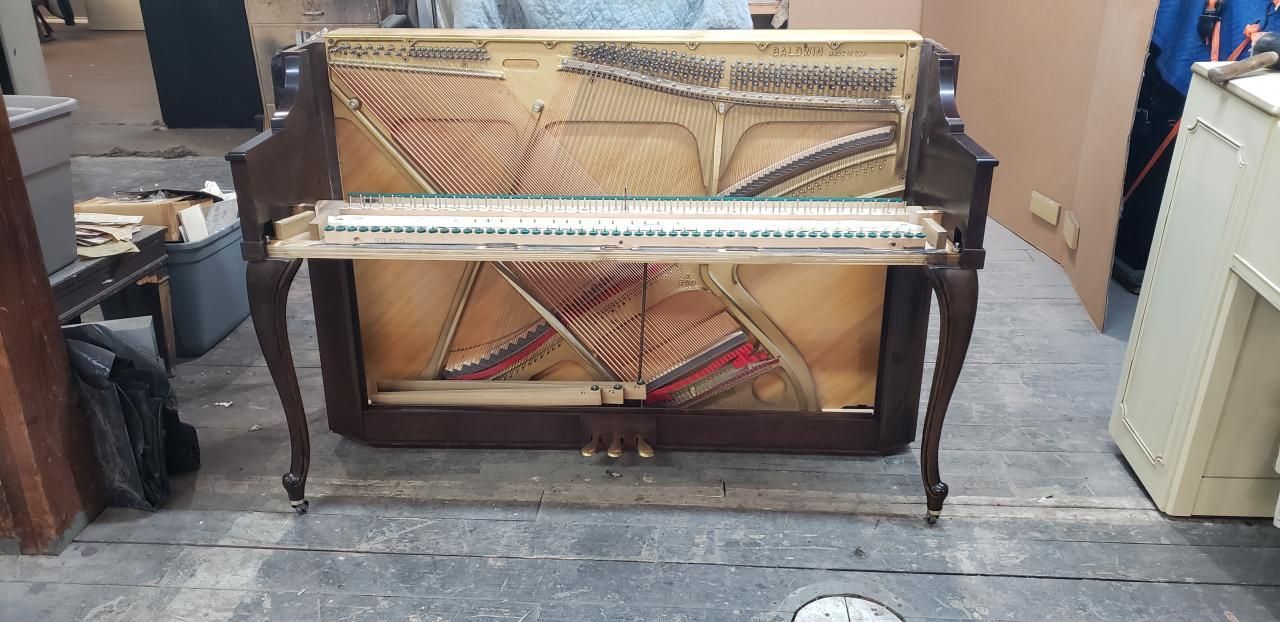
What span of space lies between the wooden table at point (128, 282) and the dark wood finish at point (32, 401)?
0.70ft

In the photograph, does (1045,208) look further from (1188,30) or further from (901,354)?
(901,354)

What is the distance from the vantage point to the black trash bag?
216cm

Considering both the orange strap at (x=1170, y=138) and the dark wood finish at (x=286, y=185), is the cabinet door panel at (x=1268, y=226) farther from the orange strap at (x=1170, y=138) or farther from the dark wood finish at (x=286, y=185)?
the dark wood finish at (x=286, y=185)

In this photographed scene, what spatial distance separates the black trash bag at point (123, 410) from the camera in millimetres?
2160

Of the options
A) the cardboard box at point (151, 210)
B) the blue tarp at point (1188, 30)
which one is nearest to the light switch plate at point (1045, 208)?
the blue tarp at point (1188, 30)

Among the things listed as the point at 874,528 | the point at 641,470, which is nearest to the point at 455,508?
the point at 641,470

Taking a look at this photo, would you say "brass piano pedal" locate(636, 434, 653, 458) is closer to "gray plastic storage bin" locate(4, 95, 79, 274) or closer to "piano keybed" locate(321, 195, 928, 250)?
"piano keybed" locate(321, 195, 928, 250)

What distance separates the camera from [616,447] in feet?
8.04

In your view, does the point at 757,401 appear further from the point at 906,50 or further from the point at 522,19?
the point at 522,19

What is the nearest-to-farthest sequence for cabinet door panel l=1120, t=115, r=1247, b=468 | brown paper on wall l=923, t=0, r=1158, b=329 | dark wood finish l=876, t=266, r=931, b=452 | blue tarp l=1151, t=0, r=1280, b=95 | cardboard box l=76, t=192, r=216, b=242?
1. cabinet door panel l=1120, t=115, r=1247, b=468
2. dark wood finish l=876, t=266, r=931, b=452
3. blue tarp l=1151, t=0, r=1280, b=95
4. cardboard box l=76, t=192, r=216, b=242
5. brown paper on wall l=923, t=0, r=1158, b=329

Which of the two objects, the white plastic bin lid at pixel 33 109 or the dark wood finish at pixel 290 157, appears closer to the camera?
the dark wood finish at pixel 290 157

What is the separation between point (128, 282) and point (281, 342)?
38.8 inches

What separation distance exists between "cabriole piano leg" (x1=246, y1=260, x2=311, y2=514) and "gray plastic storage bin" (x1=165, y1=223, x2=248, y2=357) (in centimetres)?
97

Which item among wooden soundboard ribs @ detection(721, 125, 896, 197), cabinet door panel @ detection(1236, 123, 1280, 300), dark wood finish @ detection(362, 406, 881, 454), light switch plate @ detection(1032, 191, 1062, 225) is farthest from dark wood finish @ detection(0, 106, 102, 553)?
light switch plate @ detection(1032, 191, 1062, 225)
